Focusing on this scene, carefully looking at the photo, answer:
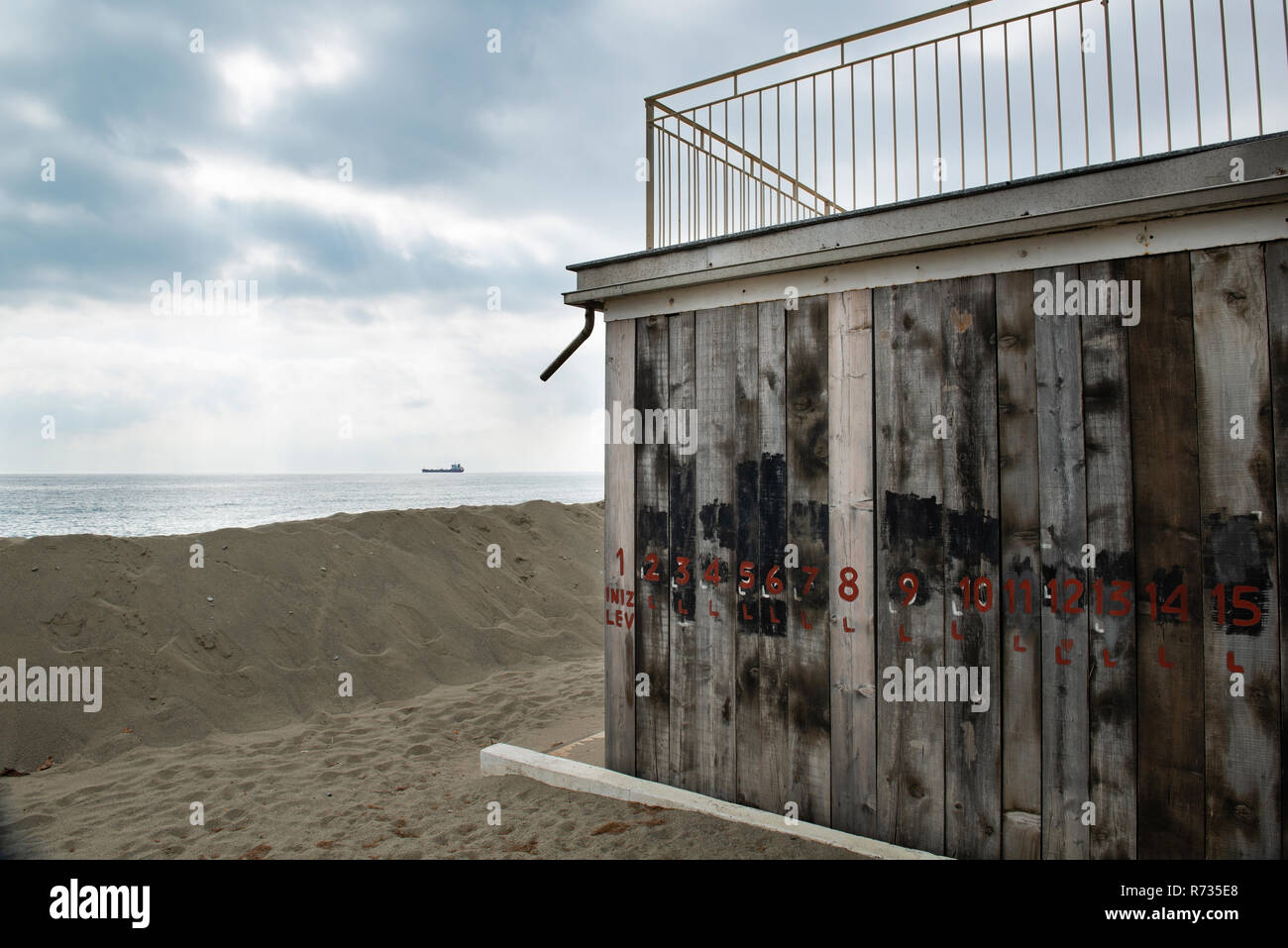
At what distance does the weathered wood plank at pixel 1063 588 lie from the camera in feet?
8.93

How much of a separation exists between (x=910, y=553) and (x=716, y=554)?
956 mm

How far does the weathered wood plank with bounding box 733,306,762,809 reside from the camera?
11.4 feet

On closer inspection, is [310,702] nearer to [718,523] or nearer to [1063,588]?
[718,523]

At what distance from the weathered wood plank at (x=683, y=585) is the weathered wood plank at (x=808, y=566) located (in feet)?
1.77

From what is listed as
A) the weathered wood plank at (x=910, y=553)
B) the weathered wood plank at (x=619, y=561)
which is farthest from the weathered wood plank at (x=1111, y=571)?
the weathered wood plank at (x=619, y=561)

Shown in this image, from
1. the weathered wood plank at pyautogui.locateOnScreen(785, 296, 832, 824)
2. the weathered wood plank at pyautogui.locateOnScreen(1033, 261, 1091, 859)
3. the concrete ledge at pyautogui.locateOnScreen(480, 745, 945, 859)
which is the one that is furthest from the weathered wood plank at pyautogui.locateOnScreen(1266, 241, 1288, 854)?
the weathered wood plank at pyautogui.locateOnScreen(785, 296, 832, 824)

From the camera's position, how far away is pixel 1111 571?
106 inches

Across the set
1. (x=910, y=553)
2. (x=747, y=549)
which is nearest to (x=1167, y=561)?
(x=910, y=553)

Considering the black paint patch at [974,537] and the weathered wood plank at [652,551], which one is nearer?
the black paint patch at [974,537]

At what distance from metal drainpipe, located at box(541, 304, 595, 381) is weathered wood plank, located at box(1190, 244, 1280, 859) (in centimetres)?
287

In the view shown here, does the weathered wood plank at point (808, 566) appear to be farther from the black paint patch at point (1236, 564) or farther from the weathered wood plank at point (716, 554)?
the black paint patch at point (1236, 564)

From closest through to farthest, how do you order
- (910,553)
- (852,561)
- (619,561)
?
(910,553), (852,561), (619,561)
